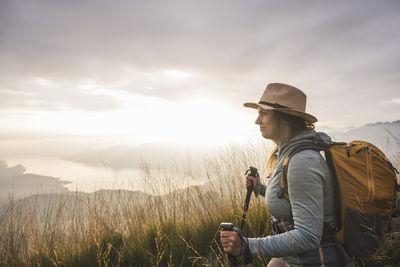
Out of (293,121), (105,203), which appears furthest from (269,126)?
(105,203)

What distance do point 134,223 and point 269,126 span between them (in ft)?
9.01

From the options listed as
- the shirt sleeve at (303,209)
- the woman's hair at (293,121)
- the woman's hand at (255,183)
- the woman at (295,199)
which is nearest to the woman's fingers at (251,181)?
the woman's hand at (255,183)

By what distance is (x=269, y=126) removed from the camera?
63.0 inches

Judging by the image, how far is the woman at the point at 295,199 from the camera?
1.21 meters

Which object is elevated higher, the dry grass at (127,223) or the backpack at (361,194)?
the backpack at (361,194)

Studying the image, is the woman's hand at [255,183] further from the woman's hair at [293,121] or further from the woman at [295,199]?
the woman's hair at [293,121]

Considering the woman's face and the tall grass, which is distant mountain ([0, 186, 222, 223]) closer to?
the tall grass

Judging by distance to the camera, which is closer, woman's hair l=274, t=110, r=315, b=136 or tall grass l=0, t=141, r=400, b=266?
woman's hair l=274, t=110, r=315, b=136

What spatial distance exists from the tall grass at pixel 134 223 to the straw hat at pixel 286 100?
1725 mm

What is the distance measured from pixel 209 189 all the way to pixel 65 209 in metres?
2.39

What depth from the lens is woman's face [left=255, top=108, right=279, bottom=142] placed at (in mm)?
1583

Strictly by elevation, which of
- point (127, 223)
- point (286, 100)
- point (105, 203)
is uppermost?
point (286, 100)

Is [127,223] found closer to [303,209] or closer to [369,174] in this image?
[303,209]

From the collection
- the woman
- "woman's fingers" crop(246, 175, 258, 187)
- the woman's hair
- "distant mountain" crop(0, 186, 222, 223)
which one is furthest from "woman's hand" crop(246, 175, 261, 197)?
"distant mountain" crop(0, 186, 222, 223)
